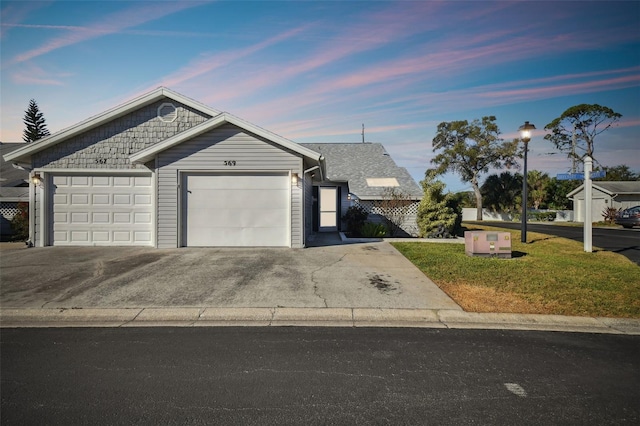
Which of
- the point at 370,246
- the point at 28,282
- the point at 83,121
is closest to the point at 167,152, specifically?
the point at 83,121

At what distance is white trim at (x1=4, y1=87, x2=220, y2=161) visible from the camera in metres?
11.9

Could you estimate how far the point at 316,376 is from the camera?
3.57 metres

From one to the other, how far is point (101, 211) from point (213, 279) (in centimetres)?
751

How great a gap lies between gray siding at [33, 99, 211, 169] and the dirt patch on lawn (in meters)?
11.7

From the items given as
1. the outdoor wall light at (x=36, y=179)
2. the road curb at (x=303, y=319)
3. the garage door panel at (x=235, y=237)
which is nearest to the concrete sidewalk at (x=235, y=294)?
the road curb at (x=303, y=319)

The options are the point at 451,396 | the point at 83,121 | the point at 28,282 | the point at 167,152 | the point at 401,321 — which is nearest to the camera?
the point at 451,396

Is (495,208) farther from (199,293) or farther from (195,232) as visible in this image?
(199,293)

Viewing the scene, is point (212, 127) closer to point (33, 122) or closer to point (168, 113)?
point (168, 113)

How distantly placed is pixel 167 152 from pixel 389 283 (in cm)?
879

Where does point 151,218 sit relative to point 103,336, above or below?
above

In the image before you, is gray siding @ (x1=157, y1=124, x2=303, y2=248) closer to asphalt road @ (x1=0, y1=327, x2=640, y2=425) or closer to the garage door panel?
the garage door panel

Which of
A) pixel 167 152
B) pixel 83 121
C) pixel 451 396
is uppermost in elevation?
pixel 83 121

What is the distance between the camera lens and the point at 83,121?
12383 mm

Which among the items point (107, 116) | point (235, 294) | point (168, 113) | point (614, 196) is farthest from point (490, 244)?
point (614, 196)
